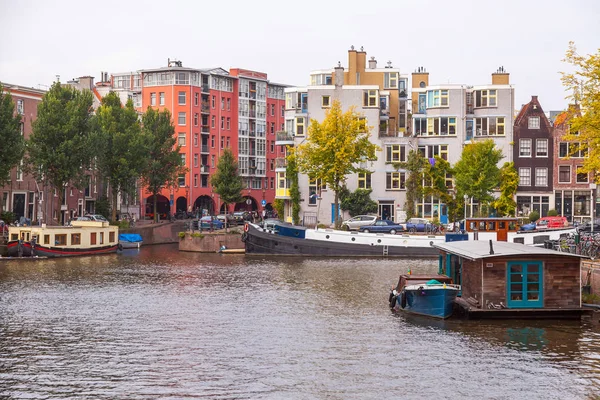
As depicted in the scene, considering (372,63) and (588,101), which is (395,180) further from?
(588,101)

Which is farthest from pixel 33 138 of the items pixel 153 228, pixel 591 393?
pixel 591 393

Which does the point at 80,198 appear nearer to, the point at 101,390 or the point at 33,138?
the point at 33,138

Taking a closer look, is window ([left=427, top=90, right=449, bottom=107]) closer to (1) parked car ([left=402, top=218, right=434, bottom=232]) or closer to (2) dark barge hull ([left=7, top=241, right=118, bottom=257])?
(1) parked car ([left=402, top=218, right=434, bottom=232])

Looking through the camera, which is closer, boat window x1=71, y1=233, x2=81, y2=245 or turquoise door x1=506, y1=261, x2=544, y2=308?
turquoise door x1=506, y1=261, x2=544, y2=308

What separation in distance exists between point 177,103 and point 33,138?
160 feet

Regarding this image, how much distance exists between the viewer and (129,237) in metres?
93.2

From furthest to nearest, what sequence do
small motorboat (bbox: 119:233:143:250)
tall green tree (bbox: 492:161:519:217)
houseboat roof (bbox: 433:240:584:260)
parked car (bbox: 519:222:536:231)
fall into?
tall green tree (bbox: 492:161:519:217), small motorboat (bbox: 119:233:143:250), parked car (bbox: 519:222:536:231), houseboat roof (bbox: 433:240:584:260)

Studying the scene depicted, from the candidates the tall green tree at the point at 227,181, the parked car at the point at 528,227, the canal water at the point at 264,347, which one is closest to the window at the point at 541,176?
the parked car at the point at 528,227

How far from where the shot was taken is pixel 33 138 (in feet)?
291

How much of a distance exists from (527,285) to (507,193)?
59053mm

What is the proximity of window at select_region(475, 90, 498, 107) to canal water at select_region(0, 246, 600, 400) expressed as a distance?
5239 centimetres

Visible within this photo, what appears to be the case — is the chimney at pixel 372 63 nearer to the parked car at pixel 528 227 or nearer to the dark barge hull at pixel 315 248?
the parked car at pixel 528 227

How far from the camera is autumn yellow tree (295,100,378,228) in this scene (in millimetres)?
90312

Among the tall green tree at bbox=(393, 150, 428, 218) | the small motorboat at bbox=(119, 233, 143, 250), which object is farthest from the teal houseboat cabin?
the tall green tree at bbox=(393, 150, 428, 218)
